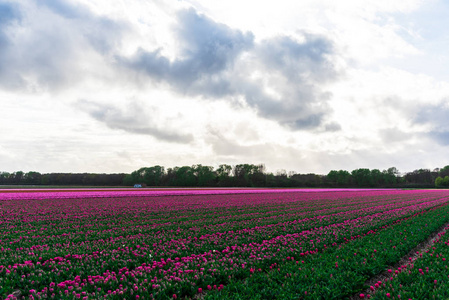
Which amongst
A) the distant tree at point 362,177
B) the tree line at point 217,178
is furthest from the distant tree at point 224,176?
the distant tree at point 362,177

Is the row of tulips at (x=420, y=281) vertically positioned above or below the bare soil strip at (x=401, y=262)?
above

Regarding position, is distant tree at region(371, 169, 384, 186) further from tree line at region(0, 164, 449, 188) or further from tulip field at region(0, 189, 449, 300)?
tulip field at region(0, 189, 449, 300)

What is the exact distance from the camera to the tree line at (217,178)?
125 m

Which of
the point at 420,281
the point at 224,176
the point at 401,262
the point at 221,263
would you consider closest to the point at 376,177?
the point at 224,176

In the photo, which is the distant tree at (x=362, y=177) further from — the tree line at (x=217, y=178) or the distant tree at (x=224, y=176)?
the distant tree at (x=224, y=176)

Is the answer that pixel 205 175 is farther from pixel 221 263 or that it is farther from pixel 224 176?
pixel 221 263

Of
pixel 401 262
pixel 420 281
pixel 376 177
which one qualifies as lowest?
pixel 401 262

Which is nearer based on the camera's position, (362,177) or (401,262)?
(401,262)

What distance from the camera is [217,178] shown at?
127062 millimetres

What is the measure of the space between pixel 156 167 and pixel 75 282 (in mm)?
136953

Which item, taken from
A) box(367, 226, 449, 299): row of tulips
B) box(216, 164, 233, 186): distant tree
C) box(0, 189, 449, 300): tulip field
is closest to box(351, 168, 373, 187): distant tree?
box(216, 164, 233, 186): distant tree

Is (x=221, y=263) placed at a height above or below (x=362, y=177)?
below

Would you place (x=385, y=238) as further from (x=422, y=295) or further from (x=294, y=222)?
(x=422, y=295)

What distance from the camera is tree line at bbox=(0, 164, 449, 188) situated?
4919 inches
